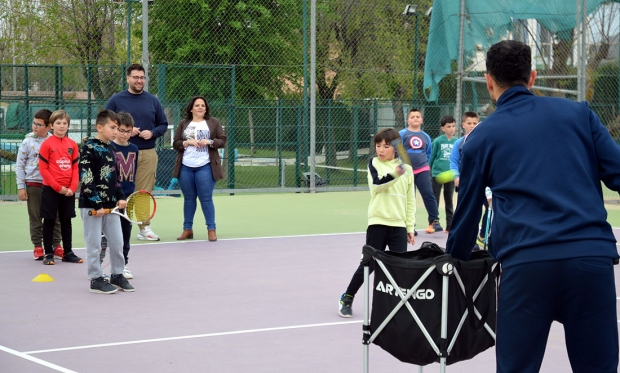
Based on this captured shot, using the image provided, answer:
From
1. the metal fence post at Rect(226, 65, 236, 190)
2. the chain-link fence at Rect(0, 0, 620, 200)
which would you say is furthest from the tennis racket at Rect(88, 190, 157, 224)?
the metal fence post at Rect(226, 65, 236, 190)

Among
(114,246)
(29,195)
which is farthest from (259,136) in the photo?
(114,246)

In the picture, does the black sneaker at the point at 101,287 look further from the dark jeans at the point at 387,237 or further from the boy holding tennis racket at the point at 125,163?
the dark jeans at the point at 387,237

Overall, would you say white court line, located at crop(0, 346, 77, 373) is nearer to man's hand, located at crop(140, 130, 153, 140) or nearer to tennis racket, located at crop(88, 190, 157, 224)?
tennis racket, located at crop(88, 190, 157, 224)

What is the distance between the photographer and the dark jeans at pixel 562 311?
3.08m

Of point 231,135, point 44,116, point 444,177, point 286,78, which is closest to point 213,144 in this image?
point 44,116

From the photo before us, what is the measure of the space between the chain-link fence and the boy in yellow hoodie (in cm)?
793

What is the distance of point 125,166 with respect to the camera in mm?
8102

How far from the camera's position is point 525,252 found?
3.13m

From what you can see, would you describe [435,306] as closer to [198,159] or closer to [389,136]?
[389,136]

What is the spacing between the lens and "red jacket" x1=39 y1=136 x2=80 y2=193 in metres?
8.62

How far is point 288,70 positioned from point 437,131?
3.30 metres

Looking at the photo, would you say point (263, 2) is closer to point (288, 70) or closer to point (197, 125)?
point (288, 70)

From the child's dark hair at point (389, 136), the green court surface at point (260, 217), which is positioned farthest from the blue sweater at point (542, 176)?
the green court surface at point (260, 217)

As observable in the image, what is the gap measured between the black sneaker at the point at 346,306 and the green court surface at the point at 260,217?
4.45m
